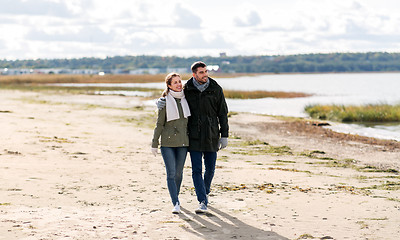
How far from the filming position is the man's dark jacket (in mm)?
7523

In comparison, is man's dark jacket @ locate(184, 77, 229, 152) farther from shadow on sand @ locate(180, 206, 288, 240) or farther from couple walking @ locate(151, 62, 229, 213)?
shadow on sand @ locate(180, 206, 288, 240)

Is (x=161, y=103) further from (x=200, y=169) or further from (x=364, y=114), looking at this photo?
(x=364, y=114)

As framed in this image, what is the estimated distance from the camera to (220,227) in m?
7.08

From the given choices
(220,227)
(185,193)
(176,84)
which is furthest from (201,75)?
(185,193)

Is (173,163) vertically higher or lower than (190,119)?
lower

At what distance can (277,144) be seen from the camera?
62.4 ft

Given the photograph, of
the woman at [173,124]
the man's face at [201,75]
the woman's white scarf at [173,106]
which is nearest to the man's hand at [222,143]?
the woman at [173,124]

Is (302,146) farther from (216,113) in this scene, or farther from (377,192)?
(216,113)

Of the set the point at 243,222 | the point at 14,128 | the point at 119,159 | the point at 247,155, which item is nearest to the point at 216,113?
the point at 243,222

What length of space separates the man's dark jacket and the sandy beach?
100 cm

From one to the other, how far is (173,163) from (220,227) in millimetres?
1108

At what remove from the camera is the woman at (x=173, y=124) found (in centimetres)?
746

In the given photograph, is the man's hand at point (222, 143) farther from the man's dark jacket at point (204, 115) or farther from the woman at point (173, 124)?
the woman at point (173, 124)

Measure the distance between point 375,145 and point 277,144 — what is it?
12.1 feet
